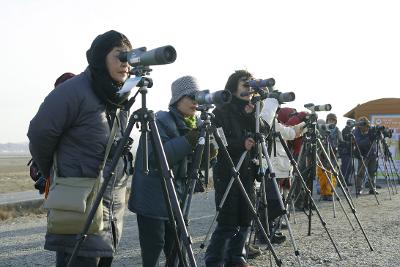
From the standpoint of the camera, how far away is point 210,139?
361 cm

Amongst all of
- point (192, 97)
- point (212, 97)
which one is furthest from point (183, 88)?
point (212, 97)

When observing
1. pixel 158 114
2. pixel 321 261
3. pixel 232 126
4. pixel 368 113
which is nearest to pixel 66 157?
pixel 158 114

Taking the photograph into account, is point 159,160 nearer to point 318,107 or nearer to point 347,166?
point 318,107

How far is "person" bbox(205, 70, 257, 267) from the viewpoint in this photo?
4430 millimetres

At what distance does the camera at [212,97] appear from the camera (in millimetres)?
3363

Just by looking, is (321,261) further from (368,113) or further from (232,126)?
(368,113)

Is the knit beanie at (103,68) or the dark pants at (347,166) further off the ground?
the knit beanie at (103,68)

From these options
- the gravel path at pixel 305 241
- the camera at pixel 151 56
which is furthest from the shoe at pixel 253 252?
the camera at pixel 151 56

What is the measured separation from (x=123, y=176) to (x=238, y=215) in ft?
5.91

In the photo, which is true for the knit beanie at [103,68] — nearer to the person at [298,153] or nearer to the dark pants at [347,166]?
the person at [298,153]

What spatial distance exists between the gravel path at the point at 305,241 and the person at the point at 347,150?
2817mm

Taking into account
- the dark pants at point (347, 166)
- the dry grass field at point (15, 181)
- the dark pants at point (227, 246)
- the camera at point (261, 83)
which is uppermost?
the camera at point (261, 83)

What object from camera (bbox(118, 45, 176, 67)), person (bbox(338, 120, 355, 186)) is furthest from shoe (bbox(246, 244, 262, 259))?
person (bbox(338, 120, 355, 186))

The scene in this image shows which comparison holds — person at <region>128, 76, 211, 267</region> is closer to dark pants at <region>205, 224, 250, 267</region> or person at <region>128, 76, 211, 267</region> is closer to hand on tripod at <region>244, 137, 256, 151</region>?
hand on tripod at <region>244, 137, 256, 151</region>
